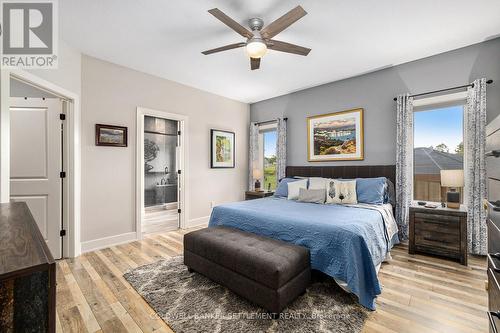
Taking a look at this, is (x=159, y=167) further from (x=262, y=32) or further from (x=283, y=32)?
(x=262, y=32)

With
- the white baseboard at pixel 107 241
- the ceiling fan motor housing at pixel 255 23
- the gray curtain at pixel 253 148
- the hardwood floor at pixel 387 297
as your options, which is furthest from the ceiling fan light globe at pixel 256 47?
the white baseboard at pixel 107 241

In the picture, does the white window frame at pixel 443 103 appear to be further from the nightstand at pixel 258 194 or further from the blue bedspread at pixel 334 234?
the nightstand at pixel 258 194

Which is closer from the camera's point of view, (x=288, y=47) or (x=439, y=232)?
(x=288, y=47)

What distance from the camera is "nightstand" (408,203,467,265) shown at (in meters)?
2.77

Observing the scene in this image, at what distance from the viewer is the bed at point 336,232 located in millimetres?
1955

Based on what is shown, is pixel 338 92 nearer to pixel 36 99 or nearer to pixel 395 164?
pixel 395 164

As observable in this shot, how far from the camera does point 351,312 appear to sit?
190 centimetres

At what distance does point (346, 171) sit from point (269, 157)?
6.43 feet

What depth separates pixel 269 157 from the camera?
18.2 feet

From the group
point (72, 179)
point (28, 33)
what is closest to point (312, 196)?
point (72, 179)

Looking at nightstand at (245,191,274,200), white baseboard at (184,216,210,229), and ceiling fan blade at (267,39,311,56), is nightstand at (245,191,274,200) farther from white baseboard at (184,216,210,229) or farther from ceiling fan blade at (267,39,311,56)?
ceiling fan blade at (267,39,311,56)

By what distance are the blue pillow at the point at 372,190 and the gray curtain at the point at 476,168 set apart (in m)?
0.97

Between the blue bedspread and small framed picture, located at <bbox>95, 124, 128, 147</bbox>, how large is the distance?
6.82 feet

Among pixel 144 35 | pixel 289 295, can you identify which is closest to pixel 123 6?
pixel 144 35
